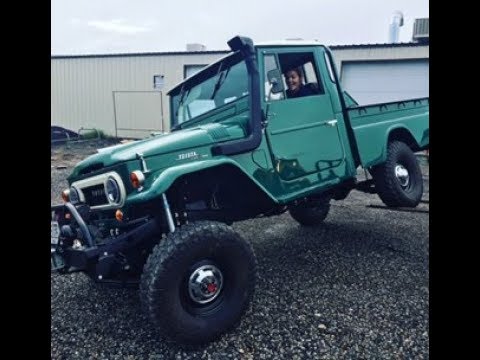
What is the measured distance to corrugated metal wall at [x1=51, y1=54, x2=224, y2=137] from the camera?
1612 cm

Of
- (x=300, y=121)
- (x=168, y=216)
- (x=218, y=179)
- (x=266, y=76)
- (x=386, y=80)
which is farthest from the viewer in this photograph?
(x=386, y=80)

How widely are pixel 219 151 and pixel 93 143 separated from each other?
13906 mm

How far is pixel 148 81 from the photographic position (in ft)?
54.3

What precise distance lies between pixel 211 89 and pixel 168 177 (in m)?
1.51

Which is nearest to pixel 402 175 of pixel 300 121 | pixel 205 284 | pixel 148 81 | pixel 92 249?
pixel 300 121

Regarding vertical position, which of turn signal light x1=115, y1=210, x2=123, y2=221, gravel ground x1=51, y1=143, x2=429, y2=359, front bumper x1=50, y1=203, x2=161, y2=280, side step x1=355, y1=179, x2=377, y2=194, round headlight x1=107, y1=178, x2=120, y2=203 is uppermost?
round headlight x1=107, y1=178, x2=120, y2=203

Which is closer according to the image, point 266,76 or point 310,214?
point 266,76

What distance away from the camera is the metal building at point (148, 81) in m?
12.5

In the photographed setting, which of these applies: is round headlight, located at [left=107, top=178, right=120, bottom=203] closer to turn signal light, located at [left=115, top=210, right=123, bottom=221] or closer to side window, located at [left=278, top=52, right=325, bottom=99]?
turn signal light, located at [left=115, top=210, right=123, bottom=221]

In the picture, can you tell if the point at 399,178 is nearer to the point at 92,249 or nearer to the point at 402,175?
the point at 402,175

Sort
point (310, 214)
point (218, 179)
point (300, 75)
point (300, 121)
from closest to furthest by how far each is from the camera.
A: point (218, 179) → point (300, 121) → point (300, 75) → point (310, 214)

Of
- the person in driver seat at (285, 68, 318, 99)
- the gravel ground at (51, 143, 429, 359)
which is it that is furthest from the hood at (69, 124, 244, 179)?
the gravel ground at (51, 143, 429, 359)
